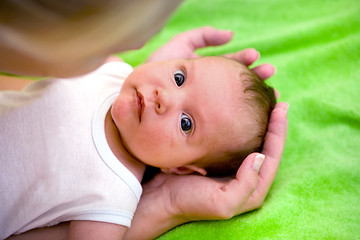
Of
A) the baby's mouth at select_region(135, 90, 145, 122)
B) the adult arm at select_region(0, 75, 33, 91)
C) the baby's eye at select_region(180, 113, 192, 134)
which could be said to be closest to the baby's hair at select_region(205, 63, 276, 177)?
the baby's eye at select_region(180, 113, 192, 134)

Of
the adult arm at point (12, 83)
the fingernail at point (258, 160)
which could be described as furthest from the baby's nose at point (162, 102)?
the adult arm at point (12, 83)

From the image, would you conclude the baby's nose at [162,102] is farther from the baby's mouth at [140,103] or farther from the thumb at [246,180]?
the thumb at [246,180]

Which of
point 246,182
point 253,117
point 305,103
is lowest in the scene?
point 305,103

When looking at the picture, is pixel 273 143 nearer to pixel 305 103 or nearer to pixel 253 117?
pixel 253 117

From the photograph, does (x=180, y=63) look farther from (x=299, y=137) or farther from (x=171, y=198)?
(x=299, y=137)

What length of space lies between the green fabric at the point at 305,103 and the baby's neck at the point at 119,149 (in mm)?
219

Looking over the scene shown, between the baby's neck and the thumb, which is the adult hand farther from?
the thumb

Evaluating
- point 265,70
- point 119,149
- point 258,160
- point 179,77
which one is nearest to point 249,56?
point 265,70

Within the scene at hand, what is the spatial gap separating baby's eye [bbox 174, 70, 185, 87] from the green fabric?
0.13m

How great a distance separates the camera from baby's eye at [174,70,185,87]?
1.19 meters

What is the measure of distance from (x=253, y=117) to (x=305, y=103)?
51cm

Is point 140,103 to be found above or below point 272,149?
above

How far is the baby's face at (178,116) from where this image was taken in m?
1.12

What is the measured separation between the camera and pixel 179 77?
120 centimetres
